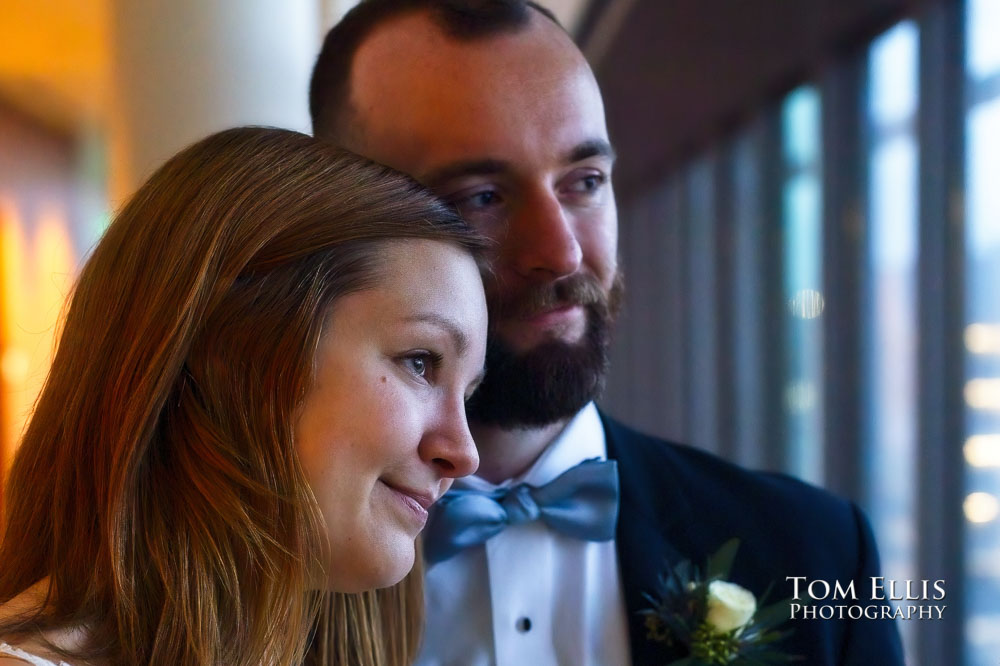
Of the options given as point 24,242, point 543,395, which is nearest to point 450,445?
point 543,395

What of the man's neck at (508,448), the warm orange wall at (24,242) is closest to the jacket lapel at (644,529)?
the man's neck at (508,448)

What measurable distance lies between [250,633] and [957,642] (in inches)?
108

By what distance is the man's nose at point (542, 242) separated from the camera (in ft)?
5.22

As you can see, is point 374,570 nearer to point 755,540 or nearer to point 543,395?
point 543,395

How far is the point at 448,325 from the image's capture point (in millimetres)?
1262

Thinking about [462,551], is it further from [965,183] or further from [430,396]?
[965,183]

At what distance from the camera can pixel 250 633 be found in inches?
47.8

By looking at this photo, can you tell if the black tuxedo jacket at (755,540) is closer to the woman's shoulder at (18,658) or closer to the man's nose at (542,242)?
the man's nose at (542,242)

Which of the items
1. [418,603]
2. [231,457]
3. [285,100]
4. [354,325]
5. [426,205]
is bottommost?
[418,603]

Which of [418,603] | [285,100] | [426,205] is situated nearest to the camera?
[426,205]

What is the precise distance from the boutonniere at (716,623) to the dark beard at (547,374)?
32 centimetres

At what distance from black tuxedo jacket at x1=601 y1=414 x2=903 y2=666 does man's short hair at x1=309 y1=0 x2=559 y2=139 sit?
2.46 feet

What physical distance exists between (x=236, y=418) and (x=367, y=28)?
864 mm

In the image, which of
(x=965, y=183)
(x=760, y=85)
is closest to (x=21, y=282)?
(x=760, y=85)
